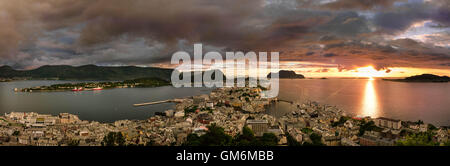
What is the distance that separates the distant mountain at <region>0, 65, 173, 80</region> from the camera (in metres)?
59.8

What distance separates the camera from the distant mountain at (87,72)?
59.8m

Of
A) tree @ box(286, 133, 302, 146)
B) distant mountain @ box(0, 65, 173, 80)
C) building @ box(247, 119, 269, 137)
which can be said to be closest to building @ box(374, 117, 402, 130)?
tree @ box(286, 133, 302, 146)

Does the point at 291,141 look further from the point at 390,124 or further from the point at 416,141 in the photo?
A: the point at 390,124

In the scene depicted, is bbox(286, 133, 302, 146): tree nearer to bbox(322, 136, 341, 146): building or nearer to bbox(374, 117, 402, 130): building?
bbox(322, 136, 341, 146): building

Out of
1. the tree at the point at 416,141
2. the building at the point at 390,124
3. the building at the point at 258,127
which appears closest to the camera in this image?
the tree at the point at 416,141

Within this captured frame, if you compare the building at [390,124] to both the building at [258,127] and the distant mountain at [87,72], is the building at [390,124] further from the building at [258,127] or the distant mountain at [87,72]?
the distant mountain at [87,72]

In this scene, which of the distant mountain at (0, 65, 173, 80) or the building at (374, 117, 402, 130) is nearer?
the building at (374, 117, 402, 130)

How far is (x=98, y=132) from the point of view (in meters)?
7.91

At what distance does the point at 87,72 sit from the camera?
67188mm

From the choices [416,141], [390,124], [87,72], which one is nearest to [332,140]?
[416,141]

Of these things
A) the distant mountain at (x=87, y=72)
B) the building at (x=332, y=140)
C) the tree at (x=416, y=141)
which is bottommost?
the building at (x=332, y=140)

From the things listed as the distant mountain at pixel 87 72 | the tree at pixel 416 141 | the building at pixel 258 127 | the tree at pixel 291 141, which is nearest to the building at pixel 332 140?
the tree at pixel 291 141
